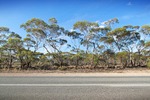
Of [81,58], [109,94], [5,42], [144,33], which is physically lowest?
[109,94]

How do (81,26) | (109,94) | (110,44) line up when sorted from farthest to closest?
(110,44), (81,26), (109,94)

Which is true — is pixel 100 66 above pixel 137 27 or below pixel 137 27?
below

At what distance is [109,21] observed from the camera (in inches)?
1186

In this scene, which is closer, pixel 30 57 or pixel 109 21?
pixel 30 57

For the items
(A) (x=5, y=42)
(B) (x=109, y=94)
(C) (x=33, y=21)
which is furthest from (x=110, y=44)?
(B) (x=109, y=94)

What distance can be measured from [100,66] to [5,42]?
13.6 m

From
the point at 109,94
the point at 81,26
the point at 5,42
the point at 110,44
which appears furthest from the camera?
the point at 110,44

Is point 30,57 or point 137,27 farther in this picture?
point 137,27

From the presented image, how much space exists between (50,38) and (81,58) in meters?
5.19

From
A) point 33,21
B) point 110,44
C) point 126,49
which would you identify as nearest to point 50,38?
point 33,21

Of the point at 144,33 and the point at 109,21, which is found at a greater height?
the point at 109,21

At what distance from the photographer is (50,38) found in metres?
26.9

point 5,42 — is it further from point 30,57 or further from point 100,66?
point 100,66

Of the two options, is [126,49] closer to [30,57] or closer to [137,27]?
[137,27]
